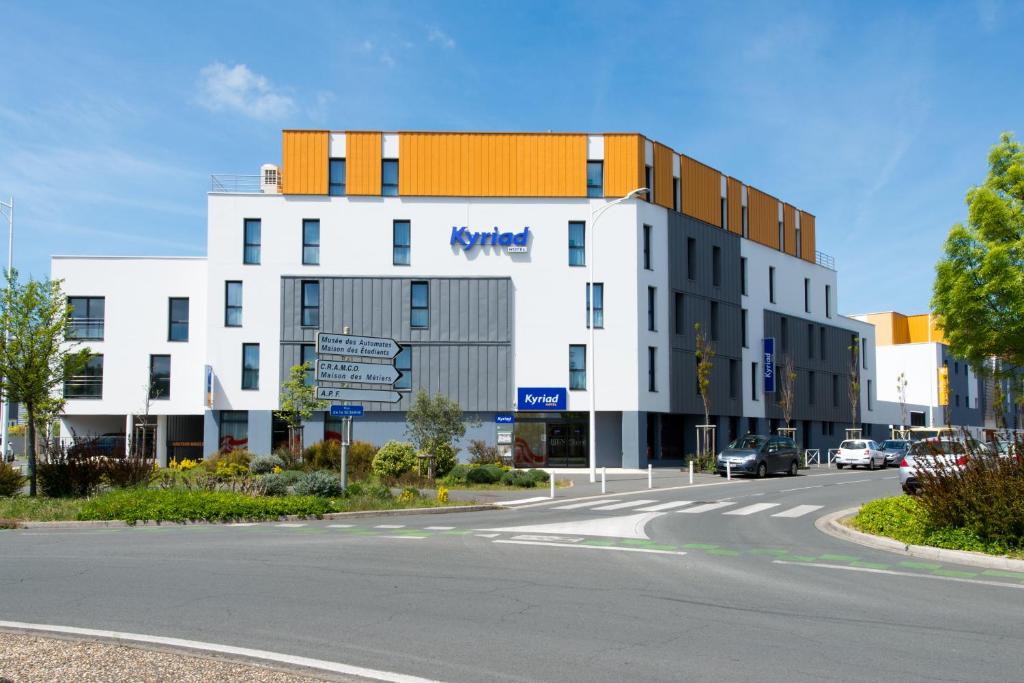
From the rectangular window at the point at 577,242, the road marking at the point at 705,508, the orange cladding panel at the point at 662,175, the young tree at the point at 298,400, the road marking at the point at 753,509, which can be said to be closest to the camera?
the road marking at the point at 753,509

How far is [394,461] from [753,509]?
13.4m

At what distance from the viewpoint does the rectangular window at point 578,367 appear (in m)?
43.7

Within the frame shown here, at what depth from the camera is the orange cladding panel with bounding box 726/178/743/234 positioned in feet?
171

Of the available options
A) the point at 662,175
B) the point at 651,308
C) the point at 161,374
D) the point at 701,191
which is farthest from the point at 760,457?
the point at 161,374

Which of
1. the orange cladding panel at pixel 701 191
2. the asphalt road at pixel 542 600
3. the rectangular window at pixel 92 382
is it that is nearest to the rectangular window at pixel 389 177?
the orange cladding panel at pixel 701 191

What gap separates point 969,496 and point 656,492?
15418 millimetres

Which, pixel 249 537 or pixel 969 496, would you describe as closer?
pixel 969 496

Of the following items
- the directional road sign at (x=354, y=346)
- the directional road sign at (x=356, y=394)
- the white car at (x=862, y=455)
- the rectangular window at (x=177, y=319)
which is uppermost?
the rectangular window at (x=177, y=319)

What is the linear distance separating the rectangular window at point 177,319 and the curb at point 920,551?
3728 cm

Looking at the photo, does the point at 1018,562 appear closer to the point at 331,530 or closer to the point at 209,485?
the point at 331,530

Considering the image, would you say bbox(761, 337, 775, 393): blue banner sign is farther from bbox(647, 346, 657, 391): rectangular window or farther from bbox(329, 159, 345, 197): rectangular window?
bbox(329, 159, 345, 197): rectangular window

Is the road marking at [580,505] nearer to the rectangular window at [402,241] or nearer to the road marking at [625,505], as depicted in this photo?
the road marking at [625,505]

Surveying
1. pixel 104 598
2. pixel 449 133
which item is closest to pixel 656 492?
pixel 104 598

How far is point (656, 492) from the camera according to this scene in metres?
27.0
